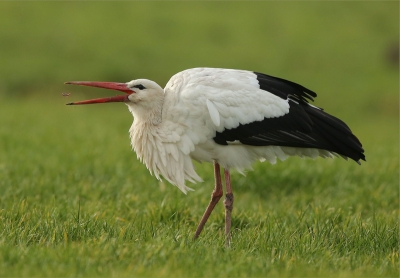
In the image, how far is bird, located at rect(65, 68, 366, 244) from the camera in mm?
5043

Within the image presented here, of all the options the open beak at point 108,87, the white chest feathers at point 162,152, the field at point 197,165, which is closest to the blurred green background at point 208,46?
the field at point 197,165

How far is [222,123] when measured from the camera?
505cm

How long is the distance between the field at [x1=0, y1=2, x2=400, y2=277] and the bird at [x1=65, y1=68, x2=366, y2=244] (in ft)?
1.96

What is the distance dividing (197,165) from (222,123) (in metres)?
4.03

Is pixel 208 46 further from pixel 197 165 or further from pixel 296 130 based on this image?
pixel 296 130

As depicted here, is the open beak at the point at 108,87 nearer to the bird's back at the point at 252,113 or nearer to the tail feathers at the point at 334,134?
the bird's back at the point at 252,113

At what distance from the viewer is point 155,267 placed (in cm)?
389

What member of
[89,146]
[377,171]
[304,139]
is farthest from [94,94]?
[304,139]

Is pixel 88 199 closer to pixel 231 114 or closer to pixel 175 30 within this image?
pixel 231 114

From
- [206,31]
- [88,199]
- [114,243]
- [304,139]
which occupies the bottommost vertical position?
[88,199]

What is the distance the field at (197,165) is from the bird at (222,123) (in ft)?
1.96

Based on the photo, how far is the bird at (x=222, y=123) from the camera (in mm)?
5043

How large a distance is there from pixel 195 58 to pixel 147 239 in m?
16.3

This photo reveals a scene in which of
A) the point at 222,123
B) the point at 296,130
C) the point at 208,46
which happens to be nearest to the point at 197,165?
the point at 296,130
